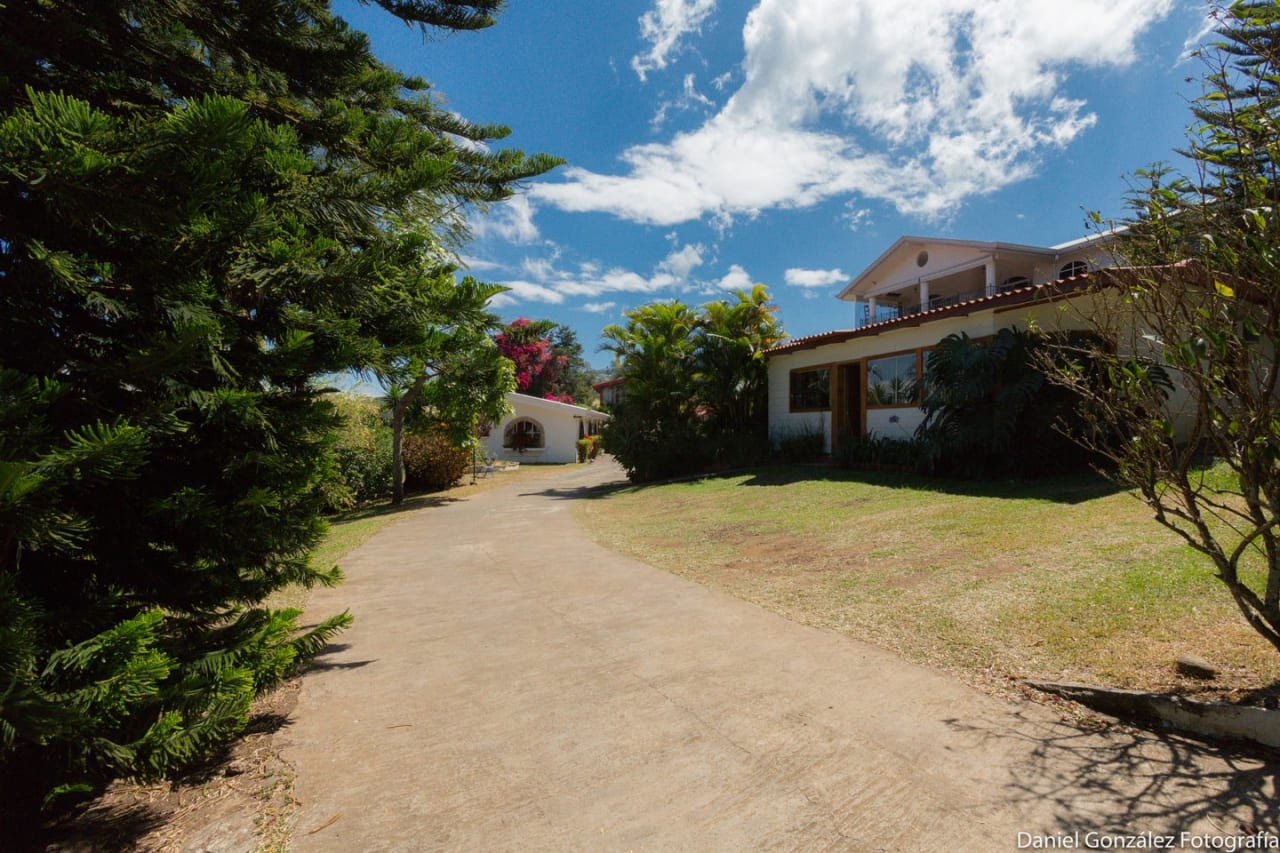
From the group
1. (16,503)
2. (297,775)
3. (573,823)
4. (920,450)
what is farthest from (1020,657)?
(920,450)

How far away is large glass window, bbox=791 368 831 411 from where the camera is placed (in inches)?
690

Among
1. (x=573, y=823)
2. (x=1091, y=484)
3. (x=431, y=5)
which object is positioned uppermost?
(x=431, y=5)

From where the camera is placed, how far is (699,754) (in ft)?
10.0

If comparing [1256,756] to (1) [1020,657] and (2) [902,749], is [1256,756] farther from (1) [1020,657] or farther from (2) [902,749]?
(2) [902,749]

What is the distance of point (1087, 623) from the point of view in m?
4.39

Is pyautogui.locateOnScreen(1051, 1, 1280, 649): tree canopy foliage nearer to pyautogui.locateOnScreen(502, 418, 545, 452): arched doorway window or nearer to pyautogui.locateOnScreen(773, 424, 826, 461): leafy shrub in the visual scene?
pyautogui.locateOnScreen(773, 424, 826, 461): leafy shrub

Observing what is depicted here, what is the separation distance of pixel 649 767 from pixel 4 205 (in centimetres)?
337

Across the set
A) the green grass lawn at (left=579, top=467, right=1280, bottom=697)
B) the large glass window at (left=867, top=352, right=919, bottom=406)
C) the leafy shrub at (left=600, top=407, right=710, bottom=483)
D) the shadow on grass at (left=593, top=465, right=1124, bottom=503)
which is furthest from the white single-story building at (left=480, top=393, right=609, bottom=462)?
the green grass lawn at (left=579, top=467, right=1280, bottom=697)

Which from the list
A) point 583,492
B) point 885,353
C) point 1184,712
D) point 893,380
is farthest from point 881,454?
point 1184,712

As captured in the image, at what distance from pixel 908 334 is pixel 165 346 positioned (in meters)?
15.1

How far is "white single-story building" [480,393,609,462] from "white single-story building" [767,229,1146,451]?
1545 cm

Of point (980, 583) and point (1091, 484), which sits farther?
point (1091, 484)

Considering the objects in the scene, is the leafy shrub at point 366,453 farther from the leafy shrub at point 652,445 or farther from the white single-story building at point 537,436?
the white single-story building at point 537,436

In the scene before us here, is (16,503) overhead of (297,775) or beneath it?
overhead
